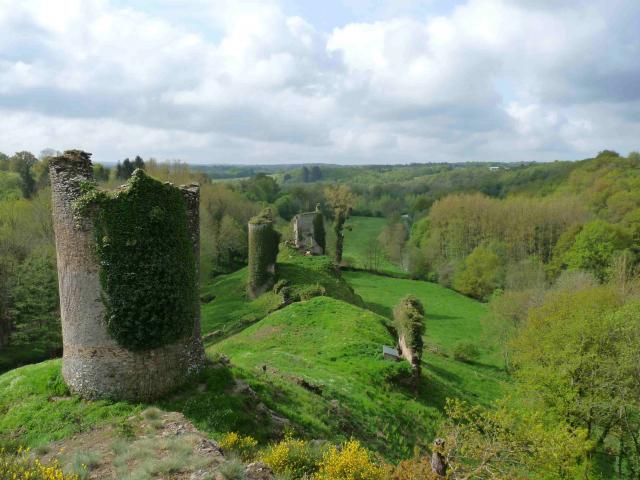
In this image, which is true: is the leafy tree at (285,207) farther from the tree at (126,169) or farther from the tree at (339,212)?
the tree at (126,169)

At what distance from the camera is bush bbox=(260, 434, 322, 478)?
9680 millimetres

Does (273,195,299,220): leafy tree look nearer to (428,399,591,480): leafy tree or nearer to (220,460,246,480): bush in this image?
(428,399,591,480): leafy tree

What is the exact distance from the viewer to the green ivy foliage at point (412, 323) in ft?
72.4

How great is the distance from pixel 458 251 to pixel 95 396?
2544 inches

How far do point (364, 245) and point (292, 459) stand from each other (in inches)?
2866

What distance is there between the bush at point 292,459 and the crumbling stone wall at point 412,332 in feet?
38.1

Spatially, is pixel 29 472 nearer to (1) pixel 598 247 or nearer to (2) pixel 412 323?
(2) pixel 412 323

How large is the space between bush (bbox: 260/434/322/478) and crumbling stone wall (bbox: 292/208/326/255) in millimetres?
36473

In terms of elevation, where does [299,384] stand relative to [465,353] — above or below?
above

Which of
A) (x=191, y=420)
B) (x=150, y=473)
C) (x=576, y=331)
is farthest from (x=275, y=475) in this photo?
(x=576, y=331)

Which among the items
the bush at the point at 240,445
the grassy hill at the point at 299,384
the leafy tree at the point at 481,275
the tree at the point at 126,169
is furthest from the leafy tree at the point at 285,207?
the bush at the point at 240,445

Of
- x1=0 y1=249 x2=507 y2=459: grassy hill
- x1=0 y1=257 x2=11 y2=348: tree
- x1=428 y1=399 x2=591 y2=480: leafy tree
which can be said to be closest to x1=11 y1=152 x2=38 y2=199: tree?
x1=0 y1=257 x2=11 y2=348: tree

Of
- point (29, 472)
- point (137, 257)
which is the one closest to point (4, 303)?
point (137, 257)

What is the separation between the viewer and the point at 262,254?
36.7 meters
